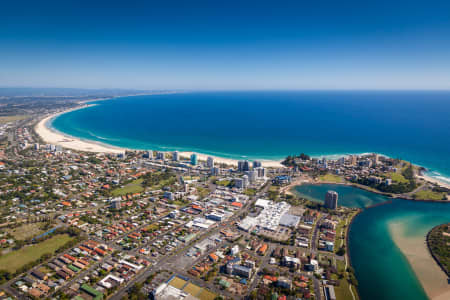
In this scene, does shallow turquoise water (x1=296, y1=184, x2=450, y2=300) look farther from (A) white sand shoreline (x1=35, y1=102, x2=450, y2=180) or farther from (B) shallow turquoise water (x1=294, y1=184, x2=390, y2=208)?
(A) white sand shoreline (x1=35, y1=102, x2=450, y2=180)

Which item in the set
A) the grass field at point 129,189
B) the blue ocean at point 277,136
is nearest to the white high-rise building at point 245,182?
the blue ocean at point 277,136

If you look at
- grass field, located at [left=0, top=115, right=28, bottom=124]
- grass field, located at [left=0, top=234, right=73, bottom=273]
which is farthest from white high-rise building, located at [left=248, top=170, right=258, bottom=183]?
grass field, located at [left=0, top=115, right=28, bottom=124]

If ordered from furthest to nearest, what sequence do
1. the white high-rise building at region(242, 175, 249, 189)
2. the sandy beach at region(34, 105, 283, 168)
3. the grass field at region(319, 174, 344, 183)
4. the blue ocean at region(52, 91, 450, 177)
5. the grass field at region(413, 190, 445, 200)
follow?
the blue ocean at region(52, 91, 450, 177)
the sandy beach at region(34, 105, 283, 168)
the grass field at region(319, 174, 344, 183)
the white high-rise building at region(242, 175, 249, 189)
the grass field at region(413, 190, 445, 200)

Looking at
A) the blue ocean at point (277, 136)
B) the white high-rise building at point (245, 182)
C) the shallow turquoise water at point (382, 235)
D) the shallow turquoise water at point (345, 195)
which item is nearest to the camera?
the shallow turquoise water at point (382, 235)

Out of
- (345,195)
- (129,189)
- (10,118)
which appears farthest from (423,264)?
(10,118)

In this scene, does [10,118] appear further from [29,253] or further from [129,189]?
[29,253]

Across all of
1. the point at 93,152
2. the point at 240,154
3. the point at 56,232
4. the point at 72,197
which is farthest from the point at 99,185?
the point at 240,154

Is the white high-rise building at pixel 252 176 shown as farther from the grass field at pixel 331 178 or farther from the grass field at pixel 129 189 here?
the grass field at pixel 129 189
